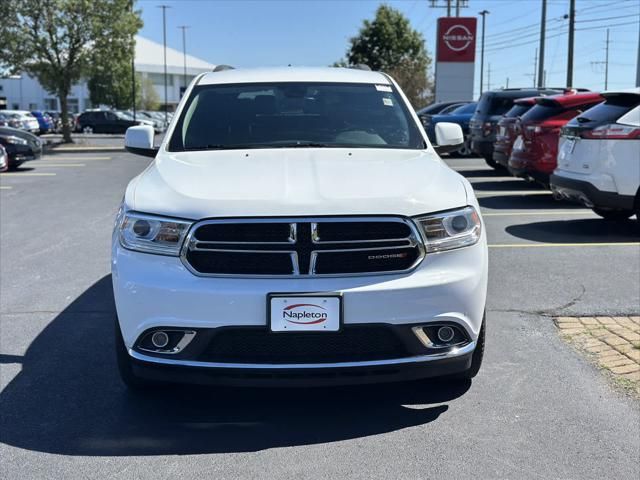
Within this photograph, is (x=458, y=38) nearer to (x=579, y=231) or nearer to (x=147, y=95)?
(x=579, y=231)

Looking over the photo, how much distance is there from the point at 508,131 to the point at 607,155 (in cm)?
465

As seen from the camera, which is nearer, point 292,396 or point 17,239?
point 292,396

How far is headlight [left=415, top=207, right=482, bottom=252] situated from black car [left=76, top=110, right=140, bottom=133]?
140 ft

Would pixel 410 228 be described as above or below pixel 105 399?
above

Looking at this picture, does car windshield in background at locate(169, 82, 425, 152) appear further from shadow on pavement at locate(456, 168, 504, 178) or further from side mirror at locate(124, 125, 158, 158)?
shadow on pavement at locate(456, 168, 504, 178)

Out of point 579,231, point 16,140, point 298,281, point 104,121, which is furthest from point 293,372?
point 104,121

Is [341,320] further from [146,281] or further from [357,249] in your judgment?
[146,281]

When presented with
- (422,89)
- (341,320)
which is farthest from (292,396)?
(422,89)

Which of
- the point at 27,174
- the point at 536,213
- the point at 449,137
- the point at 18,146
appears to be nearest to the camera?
the point at 449,137

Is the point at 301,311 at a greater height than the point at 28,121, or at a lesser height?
lesser

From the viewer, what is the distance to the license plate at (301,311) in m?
3.24

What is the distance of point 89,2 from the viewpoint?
26.6 metres

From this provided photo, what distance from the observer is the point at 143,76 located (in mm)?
94375

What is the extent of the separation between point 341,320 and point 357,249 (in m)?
0.34
